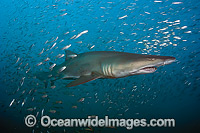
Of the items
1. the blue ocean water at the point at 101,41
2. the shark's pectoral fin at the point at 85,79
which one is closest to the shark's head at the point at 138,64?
the shark's pectoral fin at the point at 85,79

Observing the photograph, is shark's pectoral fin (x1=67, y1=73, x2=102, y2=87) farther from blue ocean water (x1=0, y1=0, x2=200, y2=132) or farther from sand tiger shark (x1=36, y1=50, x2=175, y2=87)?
blue ocean water (x1=0, y1=0, x2=200, y2=132)

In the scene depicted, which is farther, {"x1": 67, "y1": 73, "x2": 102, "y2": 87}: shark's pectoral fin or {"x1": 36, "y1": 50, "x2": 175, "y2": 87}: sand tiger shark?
{"x1": 67, "y1": 73, "x2": 102, "y2": 87}: shark's pectoral fin

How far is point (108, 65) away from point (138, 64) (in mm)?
788

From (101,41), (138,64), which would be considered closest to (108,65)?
(138,64)

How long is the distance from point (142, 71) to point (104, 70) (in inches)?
37.8

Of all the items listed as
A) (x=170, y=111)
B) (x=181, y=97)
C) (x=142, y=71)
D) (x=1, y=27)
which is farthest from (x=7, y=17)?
(x=170, y=111)

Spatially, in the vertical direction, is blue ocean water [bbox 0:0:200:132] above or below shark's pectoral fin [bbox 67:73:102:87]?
below

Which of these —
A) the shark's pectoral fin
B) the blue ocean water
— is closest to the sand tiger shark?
the shark's pectoral fin

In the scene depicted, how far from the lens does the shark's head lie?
Answer: 2644 millimetres

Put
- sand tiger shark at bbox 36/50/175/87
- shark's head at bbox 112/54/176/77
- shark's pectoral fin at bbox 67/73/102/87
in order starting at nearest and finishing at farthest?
shark's head at bbox 112/54/176/77
sand tiger shark at bbox 36/50/175/87
shark's pectoral fin at bbox 67/73/102/87

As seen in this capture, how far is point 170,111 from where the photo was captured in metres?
68.5

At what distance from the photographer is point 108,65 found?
3.33m

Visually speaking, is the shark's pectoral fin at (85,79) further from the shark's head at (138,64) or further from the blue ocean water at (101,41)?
the blue ocean water at (101,41)

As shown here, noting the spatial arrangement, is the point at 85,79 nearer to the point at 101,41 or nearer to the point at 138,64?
the point at 138,64
